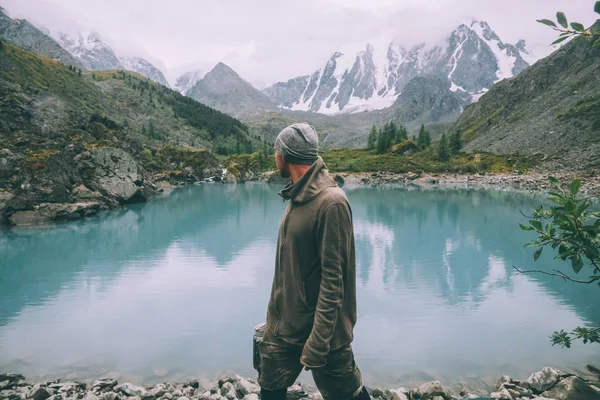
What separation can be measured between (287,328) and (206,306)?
394 inches

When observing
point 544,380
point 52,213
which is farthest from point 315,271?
point 52,213

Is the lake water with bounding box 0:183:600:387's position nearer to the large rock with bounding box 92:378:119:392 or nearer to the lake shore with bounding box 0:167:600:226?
the large rock with bounding box 92:378:119:392

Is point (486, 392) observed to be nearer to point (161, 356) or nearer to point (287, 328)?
point (287, 328)

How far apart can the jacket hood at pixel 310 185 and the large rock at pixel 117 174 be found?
3870 centimetres

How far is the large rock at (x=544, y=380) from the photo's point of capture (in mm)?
7031

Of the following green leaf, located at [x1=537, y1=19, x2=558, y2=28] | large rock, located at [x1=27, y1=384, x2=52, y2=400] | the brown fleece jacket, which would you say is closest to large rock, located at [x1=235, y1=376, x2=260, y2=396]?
large rock, located at [x1=27, y1=384, x2=52, y2=400]

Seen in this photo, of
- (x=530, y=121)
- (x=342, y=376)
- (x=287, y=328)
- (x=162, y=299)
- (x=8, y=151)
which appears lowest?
(x=162, y=299)

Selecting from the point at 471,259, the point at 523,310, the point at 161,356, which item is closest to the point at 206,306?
the point at 161,356

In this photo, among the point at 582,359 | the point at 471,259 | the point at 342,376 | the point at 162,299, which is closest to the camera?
the point at 342,376

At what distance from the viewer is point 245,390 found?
7016 millimetres

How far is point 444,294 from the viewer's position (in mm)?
14406

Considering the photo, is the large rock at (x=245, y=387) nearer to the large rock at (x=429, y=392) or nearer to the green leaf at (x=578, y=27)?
the large rock at (x=429, y=392)

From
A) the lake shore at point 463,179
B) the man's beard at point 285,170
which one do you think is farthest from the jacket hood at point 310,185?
the lake shore at point 463,179

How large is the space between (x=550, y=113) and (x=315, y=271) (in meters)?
110
